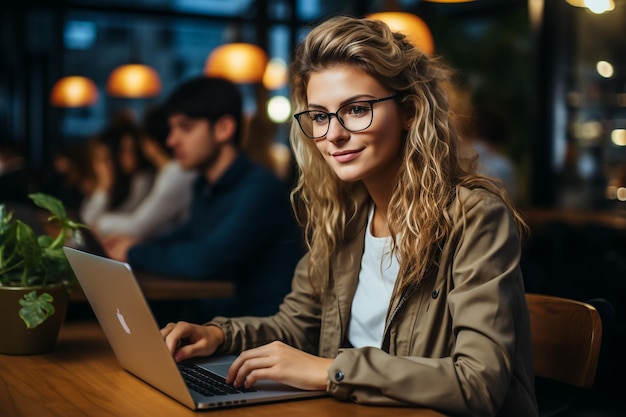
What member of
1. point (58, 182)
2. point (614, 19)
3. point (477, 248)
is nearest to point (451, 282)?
point (477, 248)

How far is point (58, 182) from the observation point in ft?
30.2

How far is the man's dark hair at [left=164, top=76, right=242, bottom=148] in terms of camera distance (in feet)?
12.2

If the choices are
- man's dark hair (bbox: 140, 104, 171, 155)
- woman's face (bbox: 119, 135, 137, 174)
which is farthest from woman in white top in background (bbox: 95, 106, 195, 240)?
woman's face (bbox: 119, 135, 137, 174)

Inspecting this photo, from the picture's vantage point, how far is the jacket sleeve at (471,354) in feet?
4.96

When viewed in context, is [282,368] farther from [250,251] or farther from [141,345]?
[250,251]

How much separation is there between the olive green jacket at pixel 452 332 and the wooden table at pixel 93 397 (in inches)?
2.0

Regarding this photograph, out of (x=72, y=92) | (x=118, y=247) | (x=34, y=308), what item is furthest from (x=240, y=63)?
(x=34, y=308)

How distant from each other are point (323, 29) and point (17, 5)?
8148 millimetres

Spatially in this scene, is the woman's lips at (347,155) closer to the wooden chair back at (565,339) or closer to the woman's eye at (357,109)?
the woman's eye at (357,109)

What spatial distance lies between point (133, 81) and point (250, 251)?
7038mm

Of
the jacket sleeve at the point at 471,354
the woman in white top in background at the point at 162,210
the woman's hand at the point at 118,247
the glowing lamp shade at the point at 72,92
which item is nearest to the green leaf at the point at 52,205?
the jacket sleeve at the point at 471,354

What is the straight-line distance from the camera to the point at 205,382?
1.63 metres

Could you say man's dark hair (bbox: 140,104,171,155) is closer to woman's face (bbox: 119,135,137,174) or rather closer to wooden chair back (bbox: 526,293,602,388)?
woman's face (bbox: 119,135,137,174)

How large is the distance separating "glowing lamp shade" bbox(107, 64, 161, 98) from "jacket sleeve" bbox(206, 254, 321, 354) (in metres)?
8.19
